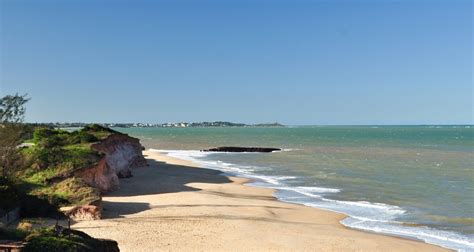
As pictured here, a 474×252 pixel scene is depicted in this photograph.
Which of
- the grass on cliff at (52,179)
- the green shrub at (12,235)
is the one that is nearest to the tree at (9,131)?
the grass on cliff at (52,179)

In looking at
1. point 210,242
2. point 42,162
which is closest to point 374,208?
point 210,242

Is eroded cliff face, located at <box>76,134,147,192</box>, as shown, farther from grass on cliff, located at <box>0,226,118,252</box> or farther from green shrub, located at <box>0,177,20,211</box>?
grass on cliff, located at <box>0,226,118,252</box>

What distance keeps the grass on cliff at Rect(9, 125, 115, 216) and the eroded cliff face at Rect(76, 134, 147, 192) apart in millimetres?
700

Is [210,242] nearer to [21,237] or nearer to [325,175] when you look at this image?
[21,237]

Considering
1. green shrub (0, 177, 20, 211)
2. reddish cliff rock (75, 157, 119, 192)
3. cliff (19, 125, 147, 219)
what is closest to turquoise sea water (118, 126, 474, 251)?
reddish cliff rock (75, 157, 119, 192)

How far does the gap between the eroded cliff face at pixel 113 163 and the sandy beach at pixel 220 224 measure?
3.52 ft

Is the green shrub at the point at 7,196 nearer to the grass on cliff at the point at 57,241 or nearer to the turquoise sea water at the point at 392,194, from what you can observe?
the grass on cliff at the point at 57,241

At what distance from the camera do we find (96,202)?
2345 centimetres

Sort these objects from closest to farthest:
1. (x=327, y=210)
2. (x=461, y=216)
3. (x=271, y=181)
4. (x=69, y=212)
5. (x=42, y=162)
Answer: (x=69, y=212) → (x=461, y=216) → (x=327, y=210) → (x=42, y=162) → (x=271, y=181)

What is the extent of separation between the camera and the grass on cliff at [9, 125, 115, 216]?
23.1m

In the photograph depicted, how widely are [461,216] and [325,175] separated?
65.7 ft

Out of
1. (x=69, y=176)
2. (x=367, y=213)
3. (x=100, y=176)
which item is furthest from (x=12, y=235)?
(x=100, y=176)

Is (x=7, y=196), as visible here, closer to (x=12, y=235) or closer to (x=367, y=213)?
(x=12, y=235)

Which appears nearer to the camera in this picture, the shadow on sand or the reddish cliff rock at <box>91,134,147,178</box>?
the shadow on sand
